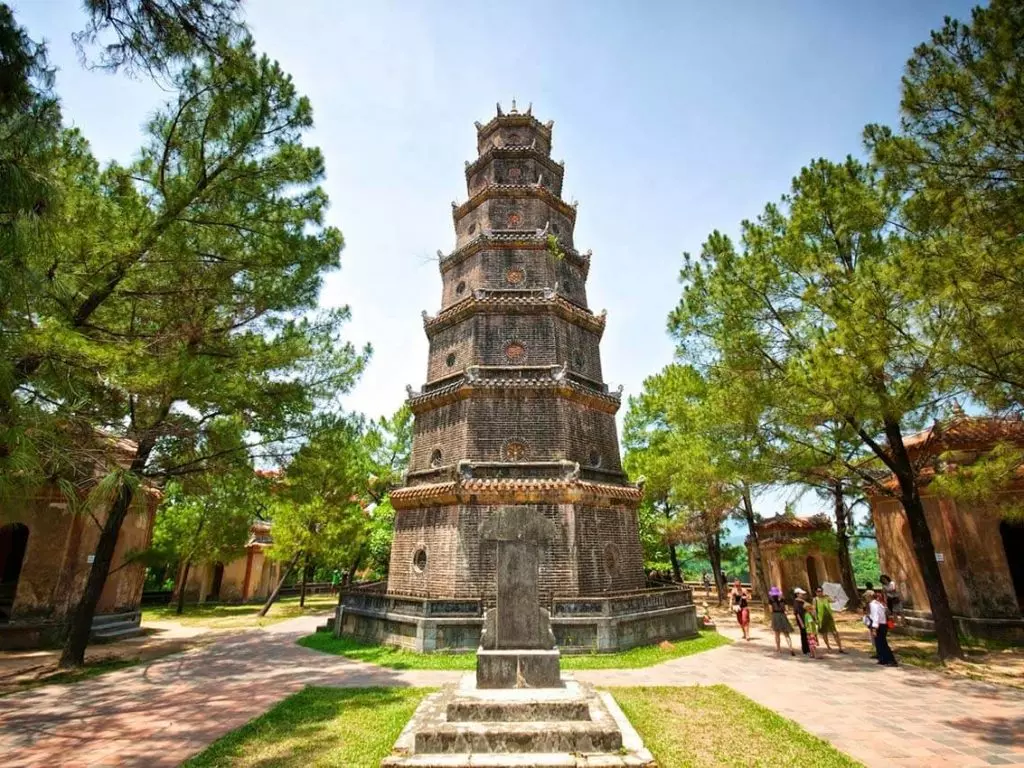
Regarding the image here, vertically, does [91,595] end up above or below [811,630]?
above

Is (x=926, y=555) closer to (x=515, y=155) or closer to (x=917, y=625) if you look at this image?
(x=917, y=625)

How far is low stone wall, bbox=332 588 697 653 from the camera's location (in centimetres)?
1198

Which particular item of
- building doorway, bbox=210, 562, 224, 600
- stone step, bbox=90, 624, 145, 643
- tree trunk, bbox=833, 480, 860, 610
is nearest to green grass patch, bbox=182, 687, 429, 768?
stone step, bbox=90, 624, 145, 643

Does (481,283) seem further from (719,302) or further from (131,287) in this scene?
(131,287)

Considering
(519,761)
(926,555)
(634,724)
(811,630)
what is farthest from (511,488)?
(926,555)

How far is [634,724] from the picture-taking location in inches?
281

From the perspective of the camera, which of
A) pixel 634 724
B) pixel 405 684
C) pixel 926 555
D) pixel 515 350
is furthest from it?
pixel 515 350

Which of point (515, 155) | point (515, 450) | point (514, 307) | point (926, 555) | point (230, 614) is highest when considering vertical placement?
point (515, 155)

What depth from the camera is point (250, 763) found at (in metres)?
5.91

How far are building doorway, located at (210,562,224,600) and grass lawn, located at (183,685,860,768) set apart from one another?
26.6 m

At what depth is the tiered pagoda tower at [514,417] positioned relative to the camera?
13156 mm

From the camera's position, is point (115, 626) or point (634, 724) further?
point (115, 626)

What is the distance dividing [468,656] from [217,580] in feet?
87.1

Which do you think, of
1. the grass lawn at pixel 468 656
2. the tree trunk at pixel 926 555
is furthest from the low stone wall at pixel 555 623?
the tree trunk at pixel 926 555
